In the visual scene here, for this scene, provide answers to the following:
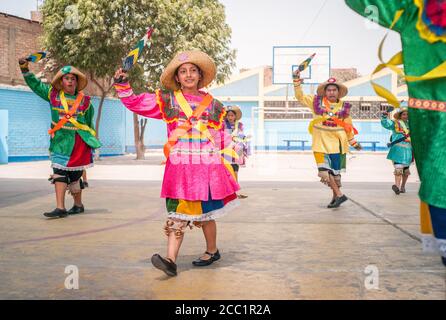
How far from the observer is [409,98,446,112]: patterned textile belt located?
301cm

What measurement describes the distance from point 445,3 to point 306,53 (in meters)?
28.4

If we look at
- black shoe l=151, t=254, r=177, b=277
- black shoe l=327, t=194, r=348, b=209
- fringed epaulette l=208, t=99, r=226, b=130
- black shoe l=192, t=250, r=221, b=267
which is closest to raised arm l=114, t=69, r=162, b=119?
fringed epaulette l=208, t=99, r=226, b=130

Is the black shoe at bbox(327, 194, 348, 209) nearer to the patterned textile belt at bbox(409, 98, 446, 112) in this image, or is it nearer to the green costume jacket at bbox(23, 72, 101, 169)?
the green costume jacket at bbox(23, 72, 101, 169)

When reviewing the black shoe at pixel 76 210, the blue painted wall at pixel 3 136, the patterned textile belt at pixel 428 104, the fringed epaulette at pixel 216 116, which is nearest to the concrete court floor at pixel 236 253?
the black shoe at pixel 76 210

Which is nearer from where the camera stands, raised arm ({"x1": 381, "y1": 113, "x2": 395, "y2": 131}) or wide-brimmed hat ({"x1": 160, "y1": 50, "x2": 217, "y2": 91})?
wide-brimmed hat ({"x1": 160, "y1": 50, "x2": 217, "y2": 91})

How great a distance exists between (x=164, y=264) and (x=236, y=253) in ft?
3.90

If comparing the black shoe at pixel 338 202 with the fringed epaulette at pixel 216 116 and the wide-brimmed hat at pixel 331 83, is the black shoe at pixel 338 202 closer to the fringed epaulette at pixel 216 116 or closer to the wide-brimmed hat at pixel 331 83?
the wide-brimmed hat at pixel 331 83

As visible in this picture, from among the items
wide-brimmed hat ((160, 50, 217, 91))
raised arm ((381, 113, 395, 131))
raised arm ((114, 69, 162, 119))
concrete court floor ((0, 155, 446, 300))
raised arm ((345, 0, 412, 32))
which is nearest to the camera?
raised arm ((345, 0, 412, 32))

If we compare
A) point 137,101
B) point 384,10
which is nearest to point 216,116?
point 137,101

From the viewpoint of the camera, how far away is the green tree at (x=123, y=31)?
20391 millimetres

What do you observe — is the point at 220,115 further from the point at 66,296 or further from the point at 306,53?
the point at 306,53

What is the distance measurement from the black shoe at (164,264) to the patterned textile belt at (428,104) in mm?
2017

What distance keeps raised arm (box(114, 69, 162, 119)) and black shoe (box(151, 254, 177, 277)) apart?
110 cm

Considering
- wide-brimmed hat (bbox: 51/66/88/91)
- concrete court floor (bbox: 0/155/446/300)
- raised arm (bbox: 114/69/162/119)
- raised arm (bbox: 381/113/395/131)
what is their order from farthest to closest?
1. raised arm (bbox: 381/113/395/131)
2. wide-brimmed hat (bbox: 51/66/88/91)
3. raised arm (bbox: 114/69/162/119)
4. concrete court floor (bbox: 0/155/446/300)
